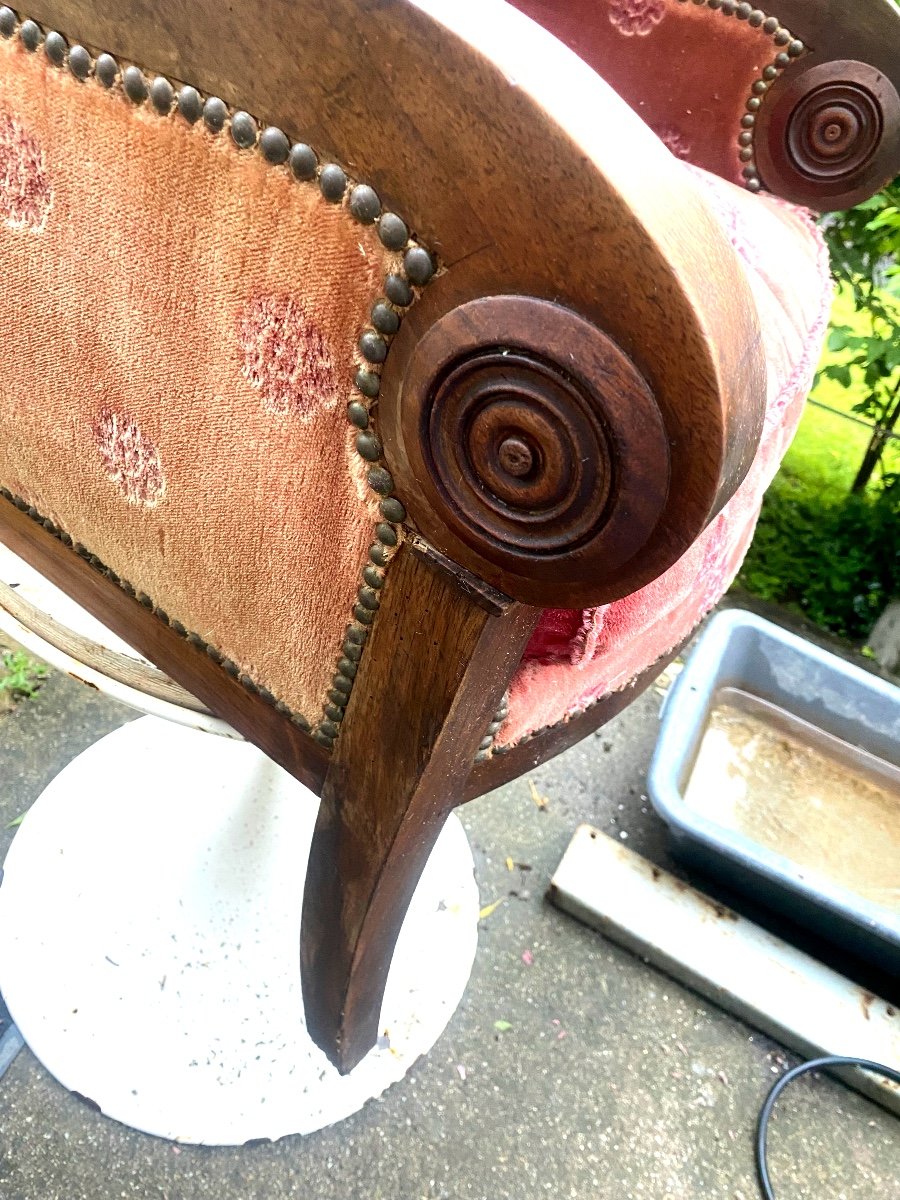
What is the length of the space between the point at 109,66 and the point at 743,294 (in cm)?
25

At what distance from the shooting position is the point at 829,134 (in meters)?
0.87

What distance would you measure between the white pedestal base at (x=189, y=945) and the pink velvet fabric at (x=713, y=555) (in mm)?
523

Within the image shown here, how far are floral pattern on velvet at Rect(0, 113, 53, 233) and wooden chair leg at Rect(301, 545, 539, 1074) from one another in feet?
0.78

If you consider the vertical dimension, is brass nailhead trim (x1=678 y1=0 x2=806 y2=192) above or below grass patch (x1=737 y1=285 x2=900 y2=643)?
above

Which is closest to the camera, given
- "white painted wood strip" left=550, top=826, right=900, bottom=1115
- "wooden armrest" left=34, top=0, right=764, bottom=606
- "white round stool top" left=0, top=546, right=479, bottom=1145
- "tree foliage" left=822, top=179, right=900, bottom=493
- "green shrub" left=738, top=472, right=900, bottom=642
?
"wooden armrest" left=34, top=0, right=764, bottom=606

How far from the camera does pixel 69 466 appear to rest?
19.6 inches

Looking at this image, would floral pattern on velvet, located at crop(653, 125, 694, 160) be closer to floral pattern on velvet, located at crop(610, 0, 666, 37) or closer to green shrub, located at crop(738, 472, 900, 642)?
floral pattern on velvet, located at crop(610, 0, 666, 37)

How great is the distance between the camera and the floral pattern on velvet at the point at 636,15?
33.1 inches

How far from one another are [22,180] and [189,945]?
759 mm

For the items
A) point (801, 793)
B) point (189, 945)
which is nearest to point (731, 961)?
point (801, 793)

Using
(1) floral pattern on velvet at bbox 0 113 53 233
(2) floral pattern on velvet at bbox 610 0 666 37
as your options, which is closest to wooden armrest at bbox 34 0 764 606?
(1) floral pattern on velvet at bbox 0 113 53 233

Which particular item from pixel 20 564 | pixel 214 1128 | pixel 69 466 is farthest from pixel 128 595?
pixel 214 1128

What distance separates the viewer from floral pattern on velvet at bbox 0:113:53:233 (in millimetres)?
378

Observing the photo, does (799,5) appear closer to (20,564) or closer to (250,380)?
(250,380)
